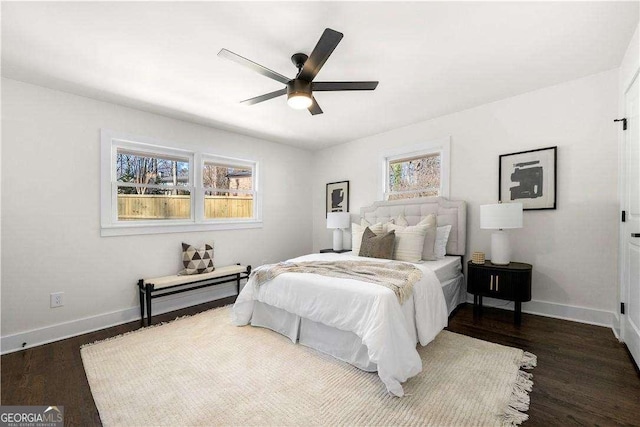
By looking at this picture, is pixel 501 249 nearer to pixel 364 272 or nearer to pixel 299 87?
pixel 364 272

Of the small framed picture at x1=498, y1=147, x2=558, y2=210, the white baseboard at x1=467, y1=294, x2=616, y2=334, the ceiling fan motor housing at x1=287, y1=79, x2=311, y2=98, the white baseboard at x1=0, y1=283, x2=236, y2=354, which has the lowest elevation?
the white baseboard at x1=0, y1=283, x2=236, y2=354

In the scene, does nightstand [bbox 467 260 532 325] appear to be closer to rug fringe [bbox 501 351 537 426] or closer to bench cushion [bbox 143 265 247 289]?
rug fringe [bbox 501 351 537 426]

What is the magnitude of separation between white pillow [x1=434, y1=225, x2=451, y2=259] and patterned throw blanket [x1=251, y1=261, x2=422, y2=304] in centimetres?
108

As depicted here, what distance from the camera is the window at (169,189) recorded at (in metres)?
3.34

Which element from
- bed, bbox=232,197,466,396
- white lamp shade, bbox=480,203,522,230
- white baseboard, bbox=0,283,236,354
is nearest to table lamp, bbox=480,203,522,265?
white lamp shade, bbox=480,203,522,230

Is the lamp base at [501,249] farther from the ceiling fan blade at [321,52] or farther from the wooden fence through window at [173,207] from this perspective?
the wooden fence through window at [173,207]

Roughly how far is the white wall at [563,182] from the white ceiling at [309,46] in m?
0.27

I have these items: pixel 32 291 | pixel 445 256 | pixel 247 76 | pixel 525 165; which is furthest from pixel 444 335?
pixel 32 291

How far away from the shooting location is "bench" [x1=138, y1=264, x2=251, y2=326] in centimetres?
321

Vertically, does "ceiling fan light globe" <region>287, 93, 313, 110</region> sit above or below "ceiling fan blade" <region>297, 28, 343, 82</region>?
below

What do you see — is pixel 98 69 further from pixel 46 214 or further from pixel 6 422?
pixel 6 422

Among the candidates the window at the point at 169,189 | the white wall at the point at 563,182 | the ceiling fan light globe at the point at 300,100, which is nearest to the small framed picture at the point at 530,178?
the white wall at the point at 563,182

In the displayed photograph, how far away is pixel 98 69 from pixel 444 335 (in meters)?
4.08

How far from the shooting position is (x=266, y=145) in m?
4.94
